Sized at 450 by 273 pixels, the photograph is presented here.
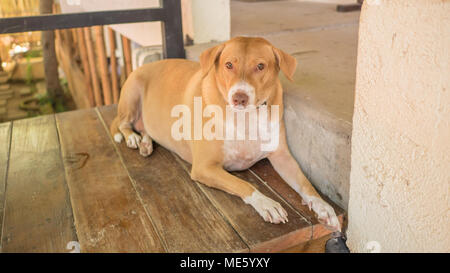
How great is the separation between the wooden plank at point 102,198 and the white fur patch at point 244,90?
28.9 inches

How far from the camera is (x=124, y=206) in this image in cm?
201

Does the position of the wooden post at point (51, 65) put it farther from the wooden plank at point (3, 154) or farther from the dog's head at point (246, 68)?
the dog's head at point (246, 68)

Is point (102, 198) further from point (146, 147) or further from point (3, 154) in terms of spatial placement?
point (3, 154)

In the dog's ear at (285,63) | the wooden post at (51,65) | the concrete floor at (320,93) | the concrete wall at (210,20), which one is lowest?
the wooden post at (51,65)

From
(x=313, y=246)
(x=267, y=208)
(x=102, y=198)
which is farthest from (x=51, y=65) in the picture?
(x=313, y=246)

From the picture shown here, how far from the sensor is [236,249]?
66.9 inches

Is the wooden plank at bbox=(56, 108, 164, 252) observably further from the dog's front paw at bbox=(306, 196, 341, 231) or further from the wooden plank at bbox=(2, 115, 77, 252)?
the dog's front paw at bbox=(306, 196, 341, 231)

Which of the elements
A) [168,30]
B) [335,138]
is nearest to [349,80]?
[335,138]

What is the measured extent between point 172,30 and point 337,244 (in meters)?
2.18

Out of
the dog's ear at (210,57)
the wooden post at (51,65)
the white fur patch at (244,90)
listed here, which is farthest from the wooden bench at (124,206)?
the wooden post at (51,65)

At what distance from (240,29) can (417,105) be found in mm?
2870

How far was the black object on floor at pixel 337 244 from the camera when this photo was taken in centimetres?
184

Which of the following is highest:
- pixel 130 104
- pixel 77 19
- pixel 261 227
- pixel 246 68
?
pixel 77 19

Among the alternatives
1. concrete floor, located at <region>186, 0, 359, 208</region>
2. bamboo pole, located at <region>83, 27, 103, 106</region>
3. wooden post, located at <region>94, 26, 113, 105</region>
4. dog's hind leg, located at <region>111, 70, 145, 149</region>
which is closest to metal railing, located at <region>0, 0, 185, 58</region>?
concrete floor, located at <region>186, 0, 359, 208</region>
